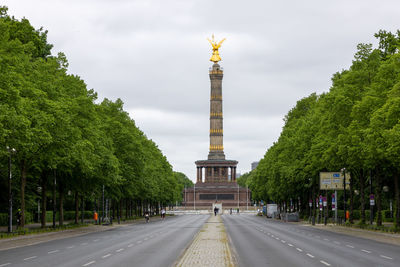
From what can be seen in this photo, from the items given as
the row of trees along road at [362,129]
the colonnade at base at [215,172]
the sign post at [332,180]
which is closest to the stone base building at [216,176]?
the colonnade at base at [215,172]

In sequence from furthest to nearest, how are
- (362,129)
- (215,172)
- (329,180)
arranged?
(215,172), (329,180), (362,129)

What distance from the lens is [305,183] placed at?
Answer: 84000 millimetres

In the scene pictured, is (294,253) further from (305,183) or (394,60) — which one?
(305,183)

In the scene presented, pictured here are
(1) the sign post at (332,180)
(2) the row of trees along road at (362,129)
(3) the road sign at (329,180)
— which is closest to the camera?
(2) the row of trees along road at (362,129)

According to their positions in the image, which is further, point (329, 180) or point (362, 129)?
point (329, 180)

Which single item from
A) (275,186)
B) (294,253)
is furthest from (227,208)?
(294,253)

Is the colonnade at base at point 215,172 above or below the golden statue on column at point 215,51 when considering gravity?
below

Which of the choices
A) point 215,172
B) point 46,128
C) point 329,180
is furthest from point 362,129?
point 215,172

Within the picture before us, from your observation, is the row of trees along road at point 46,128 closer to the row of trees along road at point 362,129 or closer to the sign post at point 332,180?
the row of trees along road at point 362,129

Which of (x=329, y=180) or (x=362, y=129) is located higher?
(x=362, y=129)

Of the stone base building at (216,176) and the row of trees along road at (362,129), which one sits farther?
the stone base building at (216,176)

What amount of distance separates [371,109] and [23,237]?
2802cm

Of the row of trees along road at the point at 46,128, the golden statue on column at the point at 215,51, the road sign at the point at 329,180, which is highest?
the golden statue on column at the point at 215,51

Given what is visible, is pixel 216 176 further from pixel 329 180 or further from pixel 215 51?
pixel 329 180
